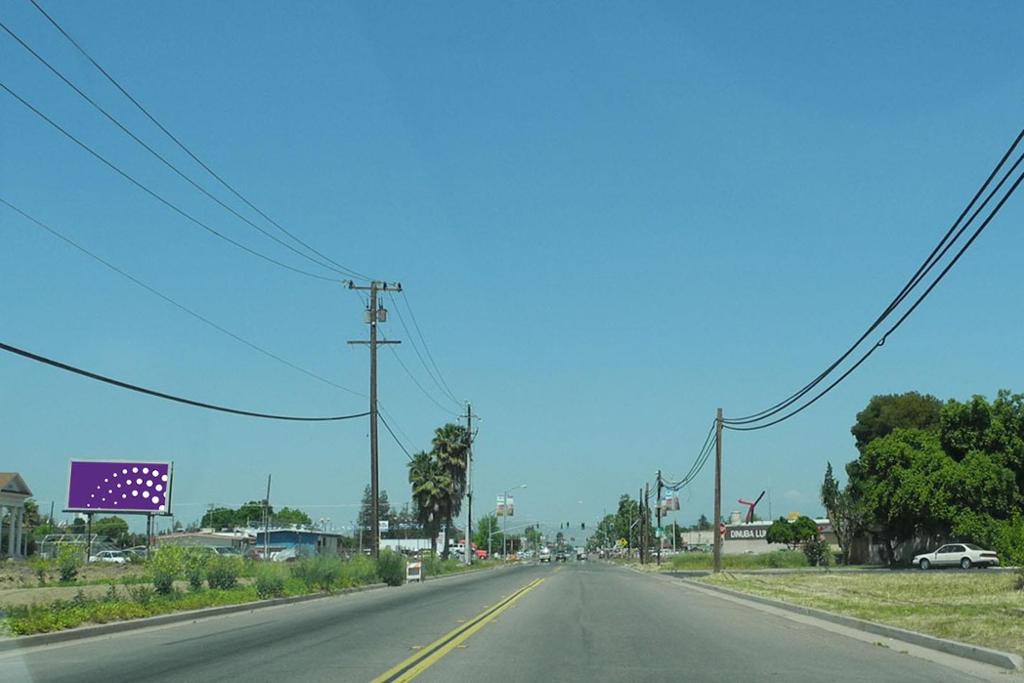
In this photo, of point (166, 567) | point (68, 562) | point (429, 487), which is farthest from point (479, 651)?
point (429, 487)

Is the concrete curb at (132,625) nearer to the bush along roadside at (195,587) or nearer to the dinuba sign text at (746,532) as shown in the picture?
the bush along roadside at (195,587)

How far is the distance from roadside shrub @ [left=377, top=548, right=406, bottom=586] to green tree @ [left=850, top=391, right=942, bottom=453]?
49.6 metres

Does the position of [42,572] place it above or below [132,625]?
above

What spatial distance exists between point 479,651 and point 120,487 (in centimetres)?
5432

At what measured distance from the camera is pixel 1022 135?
56.0 ft

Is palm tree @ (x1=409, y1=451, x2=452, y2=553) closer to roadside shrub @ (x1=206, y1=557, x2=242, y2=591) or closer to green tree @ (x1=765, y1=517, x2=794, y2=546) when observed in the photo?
green tree @ (x1=765, y1=517, x2=794, y2=546)

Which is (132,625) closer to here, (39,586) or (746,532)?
(39,586)

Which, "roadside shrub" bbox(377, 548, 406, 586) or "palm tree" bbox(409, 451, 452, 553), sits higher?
"palm tree" bbox(409, 451, 452, 553)

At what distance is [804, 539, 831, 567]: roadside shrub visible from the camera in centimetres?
7644

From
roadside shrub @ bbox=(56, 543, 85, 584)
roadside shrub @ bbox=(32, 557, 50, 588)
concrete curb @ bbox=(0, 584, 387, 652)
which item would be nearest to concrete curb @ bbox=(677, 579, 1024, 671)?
concrete curb @ bbox=(0, 584, 387, 652)

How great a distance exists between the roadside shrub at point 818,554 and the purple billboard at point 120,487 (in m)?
44.2

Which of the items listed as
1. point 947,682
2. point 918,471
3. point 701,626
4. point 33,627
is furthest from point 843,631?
point 918,471

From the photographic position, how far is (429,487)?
88688mm

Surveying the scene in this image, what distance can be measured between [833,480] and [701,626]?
63.5 meters
